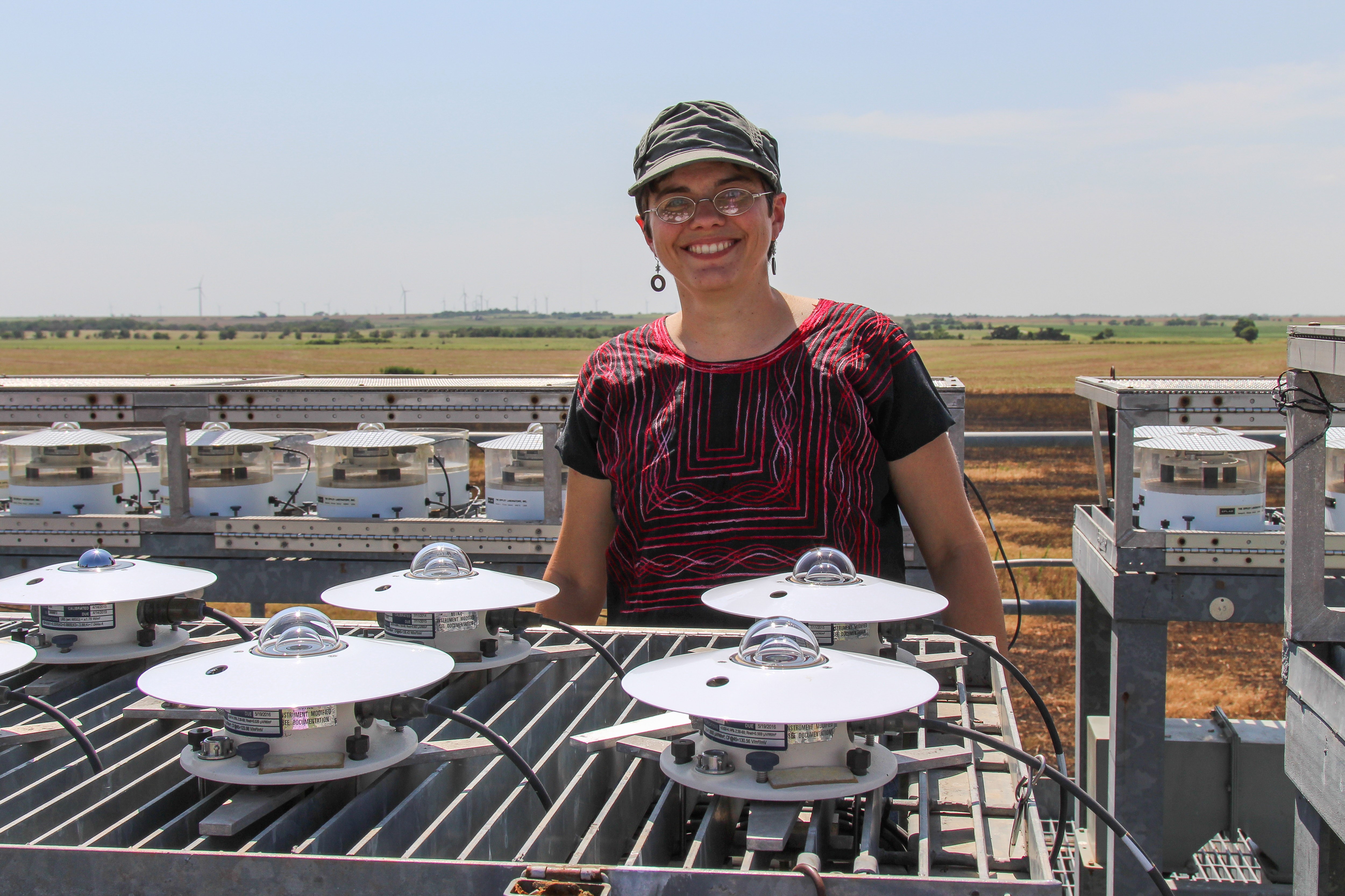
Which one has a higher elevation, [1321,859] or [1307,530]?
[1307,530]

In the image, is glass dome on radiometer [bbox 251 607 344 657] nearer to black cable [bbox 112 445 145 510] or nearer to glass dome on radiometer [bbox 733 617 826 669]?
glass dome on radiometer [bbox 733 617 826 669]

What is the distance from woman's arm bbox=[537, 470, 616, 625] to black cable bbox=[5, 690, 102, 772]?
131 cm

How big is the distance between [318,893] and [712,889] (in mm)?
465

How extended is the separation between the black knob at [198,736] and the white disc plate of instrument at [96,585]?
29.9 inches

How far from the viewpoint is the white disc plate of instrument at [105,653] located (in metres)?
2.37

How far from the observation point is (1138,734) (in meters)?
5.95

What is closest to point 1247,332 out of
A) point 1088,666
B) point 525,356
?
point 525,356

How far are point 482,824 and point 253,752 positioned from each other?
0.34 meters

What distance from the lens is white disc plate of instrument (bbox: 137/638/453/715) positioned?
1.65 metres

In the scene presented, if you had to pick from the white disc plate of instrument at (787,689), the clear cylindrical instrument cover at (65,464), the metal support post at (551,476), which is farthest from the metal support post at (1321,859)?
the clear cylindrical instrument cover at (65,464)

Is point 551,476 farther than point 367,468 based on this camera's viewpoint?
No

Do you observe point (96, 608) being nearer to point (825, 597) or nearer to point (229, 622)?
point (229, 622)

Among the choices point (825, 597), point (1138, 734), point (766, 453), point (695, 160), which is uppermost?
point (695, 160)

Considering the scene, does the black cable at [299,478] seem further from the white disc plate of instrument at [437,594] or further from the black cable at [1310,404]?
the black cable at [1310,404]
